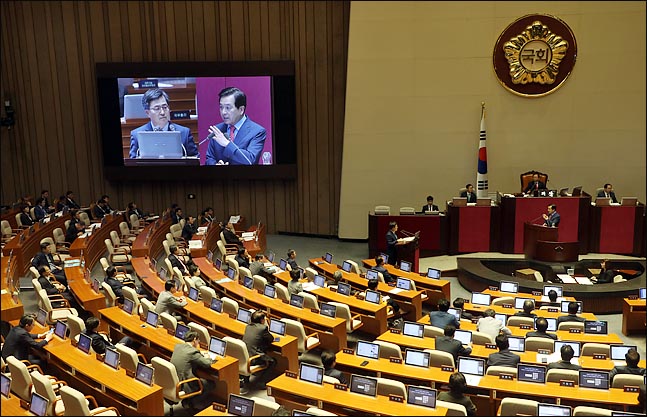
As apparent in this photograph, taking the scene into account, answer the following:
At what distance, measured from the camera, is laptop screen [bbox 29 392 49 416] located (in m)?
5.59

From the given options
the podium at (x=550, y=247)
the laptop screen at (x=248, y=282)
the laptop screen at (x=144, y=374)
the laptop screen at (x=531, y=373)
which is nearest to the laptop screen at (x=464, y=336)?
the laptop screen at (x=531, y=373)

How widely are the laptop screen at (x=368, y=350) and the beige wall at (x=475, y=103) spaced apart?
30.7 ft

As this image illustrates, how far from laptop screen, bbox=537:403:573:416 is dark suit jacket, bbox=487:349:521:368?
1.29 meters

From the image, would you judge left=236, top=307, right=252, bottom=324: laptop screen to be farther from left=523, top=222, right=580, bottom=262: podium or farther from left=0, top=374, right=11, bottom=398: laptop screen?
left=523, top=222, right=580, bottom=262: podium

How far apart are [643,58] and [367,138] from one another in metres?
6.92

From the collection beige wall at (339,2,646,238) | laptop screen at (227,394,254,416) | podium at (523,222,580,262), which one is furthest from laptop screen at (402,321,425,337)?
beige wall at (339,2,646,238)

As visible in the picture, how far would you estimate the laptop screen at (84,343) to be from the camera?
7.19 meters

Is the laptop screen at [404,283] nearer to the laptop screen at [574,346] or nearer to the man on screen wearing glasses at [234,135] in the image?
the laptop screen at [574,346]

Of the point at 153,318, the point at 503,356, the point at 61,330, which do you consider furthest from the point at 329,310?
the point at 61,330

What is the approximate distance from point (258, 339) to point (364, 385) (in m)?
1.93

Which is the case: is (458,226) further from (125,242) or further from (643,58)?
(125,242)

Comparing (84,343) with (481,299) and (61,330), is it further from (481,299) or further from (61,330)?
(481,299)

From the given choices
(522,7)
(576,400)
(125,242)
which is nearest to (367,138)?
(522,7)

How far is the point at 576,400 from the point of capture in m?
6.00
